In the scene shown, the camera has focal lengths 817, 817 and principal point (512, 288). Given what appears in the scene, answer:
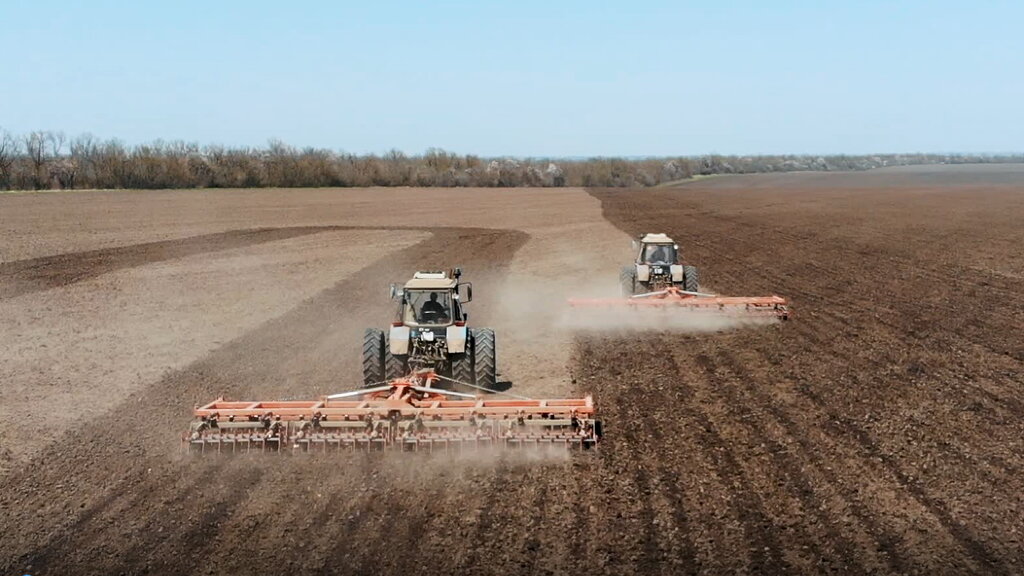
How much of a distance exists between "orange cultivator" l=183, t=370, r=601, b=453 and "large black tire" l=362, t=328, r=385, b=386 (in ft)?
6.83

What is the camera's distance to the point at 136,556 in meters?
7.99

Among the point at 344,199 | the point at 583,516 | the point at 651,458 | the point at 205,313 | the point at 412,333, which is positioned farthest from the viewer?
the point at 344,199

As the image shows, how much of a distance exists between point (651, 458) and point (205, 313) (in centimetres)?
1498

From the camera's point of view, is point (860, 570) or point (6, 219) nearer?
point (860, 570)

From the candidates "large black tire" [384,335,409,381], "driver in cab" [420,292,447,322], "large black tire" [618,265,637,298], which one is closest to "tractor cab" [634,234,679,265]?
"large black tire" [618,265,637,298]

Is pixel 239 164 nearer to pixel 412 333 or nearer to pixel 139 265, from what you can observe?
pixel 139 265

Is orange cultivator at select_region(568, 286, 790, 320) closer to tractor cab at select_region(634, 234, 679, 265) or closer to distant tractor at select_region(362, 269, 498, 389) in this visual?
tractor cab at select_region(634, 234, 679, 265)

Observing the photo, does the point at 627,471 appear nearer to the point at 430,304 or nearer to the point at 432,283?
the point at 430,304

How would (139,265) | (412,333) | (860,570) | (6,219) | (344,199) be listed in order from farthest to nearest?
(344,199) → (6,219) → (139,265) → (412,333) → (860,570)

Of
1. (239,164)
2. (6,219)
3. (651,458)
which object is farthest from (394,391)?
(239,164)

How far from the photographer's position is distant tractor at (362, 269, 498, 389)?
12406 millimetres

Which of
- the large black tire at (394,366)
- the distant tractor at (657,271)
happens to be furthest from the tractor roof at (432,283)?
the distant tractor at (657,271)

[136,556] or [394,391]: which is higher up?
[394,391]

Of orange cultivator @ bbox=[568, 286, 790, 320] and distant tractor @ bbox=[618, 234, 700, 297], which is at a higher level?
distant tractor @ bbox=[618, 234, 700, 297]
